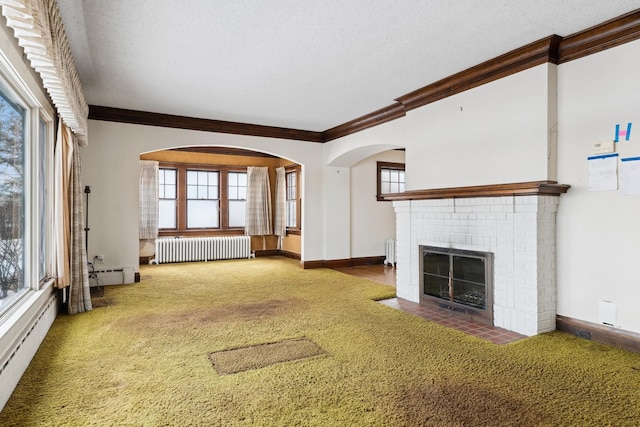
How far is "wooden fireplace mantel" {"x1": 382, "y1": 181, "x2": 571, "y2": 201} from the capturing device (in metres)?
3.56

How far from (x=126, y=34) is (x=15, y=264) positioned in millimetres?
2245

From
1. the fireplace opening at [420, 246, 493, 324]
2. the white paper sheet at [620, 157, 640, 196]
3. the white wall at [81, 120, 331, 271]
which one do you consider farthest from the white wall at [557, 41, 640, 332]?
the white wall at [81, 120, 331, 271]

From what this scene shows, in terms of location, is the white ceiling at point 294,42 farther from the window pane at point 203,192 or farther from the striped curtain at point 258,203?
the striped curtain at point 258,203

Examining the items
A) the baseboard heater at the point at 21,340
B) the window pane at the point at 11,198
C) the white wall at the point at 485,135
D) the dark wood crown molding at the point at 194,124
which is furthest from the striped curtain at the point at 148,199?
the white wall at the point at 485,135

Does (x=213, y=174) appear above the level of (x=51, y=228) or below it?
above

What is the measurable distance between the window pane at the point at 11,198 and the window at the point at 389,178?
6.78m

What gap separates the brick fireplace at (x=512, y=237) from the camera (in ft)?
12.0

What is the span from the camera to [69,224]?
176 inches

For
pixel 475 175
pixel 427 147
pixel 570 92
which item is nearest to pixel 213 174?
pixel 427 147

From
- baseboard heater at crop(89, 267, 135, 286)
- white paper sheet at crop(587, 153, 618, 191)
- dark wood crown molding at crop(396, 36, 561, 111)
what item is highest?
dark wood crown molding at crop(396, 36, 561, 111)

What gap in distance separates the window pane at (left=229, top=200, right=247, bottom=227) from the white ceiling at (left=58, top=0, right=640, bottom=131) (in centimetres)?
454

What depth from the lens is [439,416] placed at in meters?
2.23

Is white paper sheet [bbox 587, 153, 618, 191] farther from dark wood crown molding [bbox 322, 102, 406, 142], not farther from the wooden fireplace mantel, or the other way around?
dark wood crown molding [bbox 322, 102, 406, 142]

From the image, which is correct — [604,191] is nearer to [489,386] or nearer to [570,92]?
[570,92]
